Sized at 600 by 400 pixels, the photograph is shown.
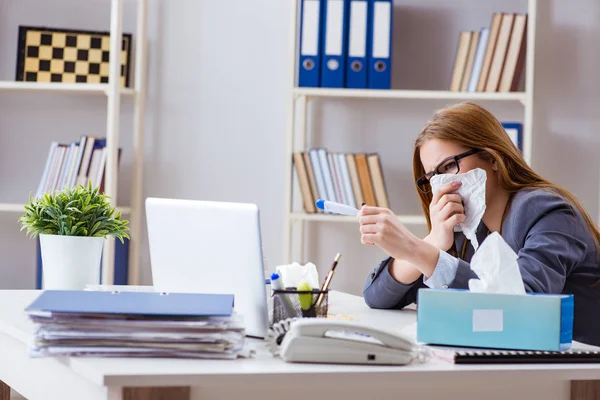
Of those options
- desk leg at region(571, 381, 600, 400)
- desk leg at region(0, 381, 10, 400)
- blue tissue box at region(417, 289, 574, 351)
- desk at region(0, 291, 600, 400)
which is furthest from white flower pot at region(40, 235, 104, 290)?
desk leg at region(571, 381, 600, 400)

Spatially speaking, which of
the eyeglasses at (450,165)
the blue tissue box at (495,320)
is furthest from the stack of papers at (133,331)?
the eyeglasses at (450,165)

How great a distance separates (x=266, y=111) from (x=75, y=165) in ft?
2.61

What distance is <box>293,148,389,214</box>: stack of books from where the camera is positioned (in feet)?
10.4

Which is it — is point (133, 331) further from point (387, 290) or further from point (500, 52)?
point (500, 52)

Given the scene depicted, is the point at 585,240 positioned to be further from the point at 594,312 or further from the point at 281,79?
the point at 281,79

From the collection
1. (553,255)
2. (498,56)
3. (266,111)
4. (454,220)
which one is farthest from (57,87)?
(553,255)

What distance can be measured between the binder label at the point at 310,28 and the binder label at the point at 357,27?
0.13 metres

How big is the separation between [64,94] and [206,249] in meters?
2.35

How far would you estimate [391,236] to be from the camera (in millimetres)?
1423

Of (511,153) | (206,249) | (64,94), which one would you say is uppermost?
(64,94)

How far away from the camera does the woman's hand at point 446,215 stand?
5.55 ft

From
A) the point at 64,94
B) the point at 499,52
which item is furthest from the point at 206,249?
the point at 64,94

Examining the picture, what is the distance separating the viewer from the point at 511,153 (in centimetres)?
181

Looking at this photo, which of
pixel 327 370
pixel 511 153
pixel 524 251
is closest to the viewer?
pixel 327 370
